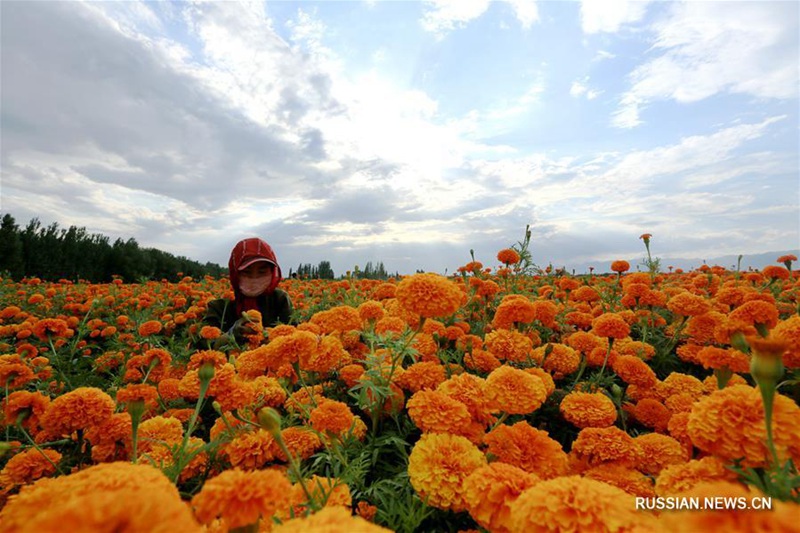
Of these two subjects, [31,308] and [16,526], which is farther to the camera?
[31,308]

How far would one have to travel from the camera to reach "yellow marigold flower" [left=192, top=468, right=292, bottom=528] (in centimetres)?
63

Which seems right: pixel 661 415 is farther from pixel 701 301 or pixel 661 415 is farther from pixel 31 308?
pixel 31 308

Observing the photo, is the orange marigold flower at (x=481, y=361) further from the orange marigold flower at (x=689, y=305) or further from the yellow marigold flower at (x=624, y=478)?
the orange marigold flower at (x=689, y=305)

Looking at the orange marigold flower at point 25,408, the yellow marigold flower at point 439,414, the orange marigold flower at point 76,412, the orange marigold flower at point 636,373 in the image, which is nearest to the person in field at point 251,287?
the orange marigold flower at point 25,408

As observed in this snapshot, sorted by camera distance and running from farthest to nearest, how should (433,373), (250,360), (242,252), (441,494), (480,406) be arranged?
(242,252), (250,360), (433,373), (480,406), (441,494)

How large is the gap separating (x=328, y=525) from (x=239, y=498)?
0.20m

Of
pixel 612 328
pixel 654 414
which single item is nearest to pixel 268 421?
pixel 654 414

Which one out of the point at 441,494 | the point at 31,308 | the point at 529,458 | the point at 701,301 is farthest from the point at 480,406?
the point at 31,308

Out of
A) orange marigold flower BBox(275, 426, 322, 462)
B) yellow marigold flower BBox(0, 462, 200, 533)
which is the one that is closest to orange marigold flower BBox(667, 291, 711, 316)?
orange marigold flower BBox(275, 426, 322, 462)

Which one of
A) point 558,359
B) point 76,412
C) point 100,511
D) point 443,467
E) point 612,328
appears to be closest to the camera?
point 100,511

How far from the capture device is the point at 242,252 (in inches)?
149

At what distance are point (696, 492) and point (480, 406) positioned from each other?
79 centimetres

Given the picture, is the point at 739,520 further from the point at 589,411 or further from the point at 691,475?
the point at 589,411

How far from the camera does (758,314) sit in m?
1.71
